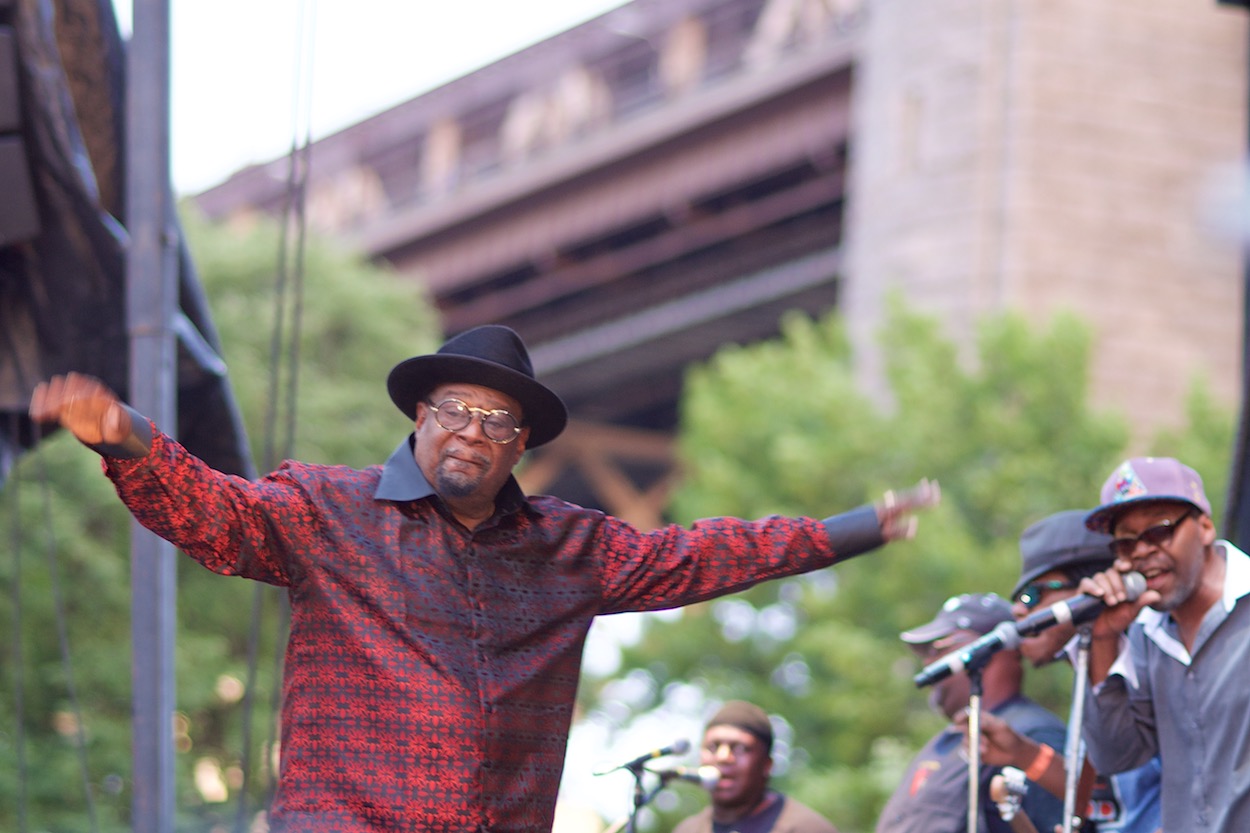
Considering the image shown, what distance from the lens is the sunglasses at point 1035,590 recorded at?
5234 millimetres

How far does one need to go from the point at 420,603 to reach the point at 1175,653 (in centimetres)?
180

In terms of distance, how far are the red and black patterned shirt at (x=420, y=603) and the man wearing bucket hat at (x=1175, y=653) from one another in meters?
0.72

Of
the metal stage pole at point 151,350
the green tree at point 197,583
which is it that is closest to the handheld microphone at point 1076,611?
the metal stage pole at point 151,350

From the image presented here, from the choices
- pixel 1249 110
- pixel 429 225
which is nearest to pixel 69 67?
pixel 1249 110

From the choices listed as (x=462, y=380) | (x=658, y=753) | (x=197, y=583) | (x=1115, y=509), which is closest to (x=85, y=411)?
(x=462, y=380)

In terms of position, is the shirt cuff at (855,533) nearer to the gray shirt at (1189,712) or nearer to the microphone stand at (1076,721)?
the microphone stand at (1076,721)

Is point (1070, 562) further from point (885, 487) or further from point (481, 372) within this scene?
point (885, 487)

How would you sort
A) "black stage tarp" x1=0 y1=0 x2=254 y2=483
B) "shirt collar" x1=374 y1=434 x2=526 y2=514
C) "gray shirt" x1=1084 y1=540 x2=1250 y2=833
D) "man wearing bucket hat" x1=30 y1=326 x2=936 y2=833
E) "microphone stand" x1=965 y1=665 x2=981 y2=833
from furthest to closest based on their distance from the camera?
"black stage tarp" x1=0 y1=0 x2=254 y2=483 < "microphone stand" x1=965 y1=665 x2=981 y2=833 < "gray shirt" x1=1084 y1=540 x2=1250 y2=833 < "shirt collar" x1=374 y1=434 x2=526 y2=514 < "man wearing bucket hat" x1=30 y1=326 x2=936 y2=833

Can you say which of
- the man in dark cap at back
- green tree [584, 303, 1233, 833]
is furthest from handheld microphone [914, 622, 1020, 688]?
green tree [584, 303, 1233, 833]

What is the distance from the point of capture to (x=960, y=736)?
17.2 feet

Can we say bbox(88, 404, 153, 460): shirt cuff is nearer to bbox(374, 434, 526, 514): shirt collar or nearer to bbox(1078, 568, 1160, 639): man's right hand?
bbox(374, 434, 526, 514): shirt collar

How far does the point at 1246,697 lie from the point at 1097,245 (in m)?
18.5

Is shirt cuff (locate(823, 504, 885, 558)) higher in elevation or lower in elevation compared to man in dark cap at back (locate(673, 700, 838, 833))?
higher

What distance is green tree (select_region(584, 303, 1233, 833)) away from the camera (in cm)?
1563
